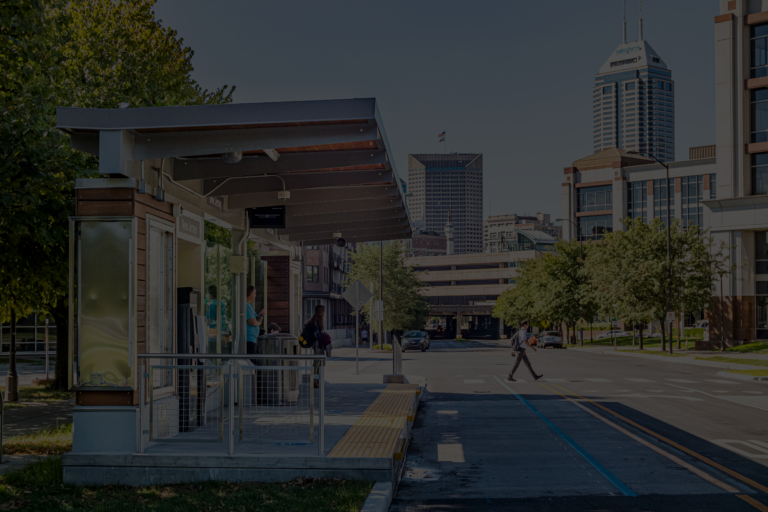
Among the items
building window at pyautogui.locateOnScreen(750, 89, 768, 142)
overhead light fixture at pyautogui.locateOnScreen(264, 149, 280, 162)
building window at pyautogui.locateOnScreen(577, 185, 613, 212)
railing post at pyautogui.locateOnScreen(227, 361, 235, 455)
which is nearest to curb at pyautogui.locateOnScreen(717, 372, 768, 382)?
overhead light fixture at pyautogui.locateOnScreen(264, 149, 280, 162)

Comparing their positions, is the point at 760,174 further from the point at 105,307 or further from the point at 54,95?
the point at 105,307

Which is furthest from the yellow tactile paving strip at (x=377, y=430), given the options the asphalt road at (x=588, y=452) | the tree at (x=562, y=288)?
the tree at (x=562, y=288)

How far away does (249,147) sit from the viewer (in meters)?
9.92

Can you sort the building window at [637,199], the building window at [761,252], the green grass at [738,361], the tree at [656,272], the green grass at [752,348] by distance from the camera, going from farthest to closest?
1. the building window at [637,199]
2. the building window at [761,252]
3. the tree at [656,272]
4. the green grass at [752,348]
5. the green grass at [738,361]

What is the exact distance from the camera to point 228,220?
47.3ft

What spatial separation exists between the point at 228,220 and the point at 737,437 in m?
9.14

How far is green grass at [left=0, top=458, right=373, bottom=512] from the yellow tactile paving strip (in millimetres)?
605

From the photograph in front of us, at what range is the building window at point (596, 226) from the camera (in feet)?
322

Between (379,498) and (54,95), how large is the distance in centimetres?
971

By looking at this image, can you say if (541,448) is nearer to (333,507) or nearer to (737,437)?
(737,437)

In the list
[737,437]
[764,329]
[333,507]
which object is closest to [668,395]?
[737,437]

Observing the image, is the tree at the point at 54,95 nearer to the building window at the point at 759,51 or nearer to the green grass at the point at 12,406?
the green grass at the point at 12,406

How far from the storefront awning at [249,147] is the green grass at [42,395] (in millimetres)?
7775

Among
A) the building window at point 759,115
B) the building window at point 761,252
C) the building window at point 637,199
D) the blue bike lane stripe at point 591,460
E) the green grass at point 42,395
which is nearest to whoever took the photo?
the blue bike lane stripe at point 591,460
